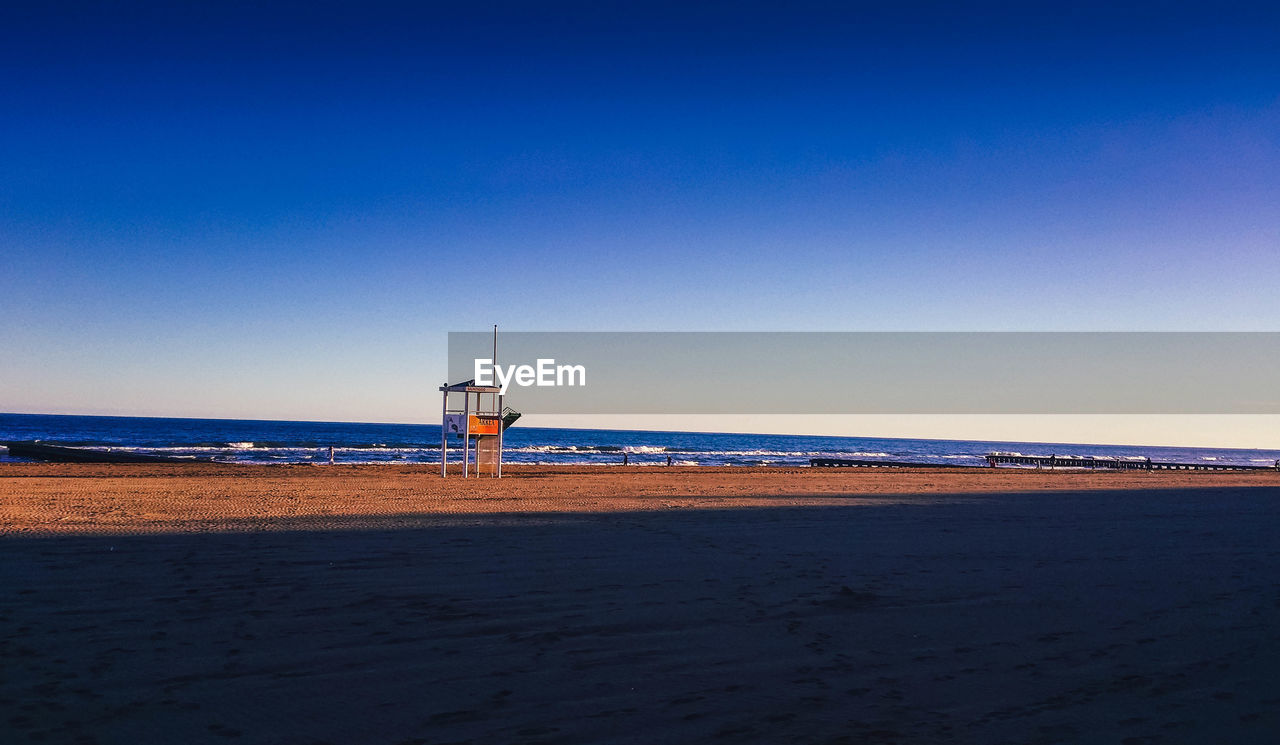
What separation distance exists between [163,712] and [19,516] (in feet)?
30.2

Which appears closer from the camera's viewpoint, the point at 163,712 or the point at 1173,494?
the point at 163,712

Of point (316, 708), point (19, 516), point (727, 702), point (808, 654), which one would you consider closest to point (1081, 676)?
point (808, 654)

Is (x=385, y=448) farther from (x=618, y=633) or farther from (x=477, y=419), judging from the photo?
(x=618, y=633)

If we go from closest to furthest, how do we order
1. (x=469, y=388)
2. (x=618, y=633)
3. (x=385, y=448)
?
1. (x=618, y=633)
2. (x=469, y=388)
3. (x=385, y=448)

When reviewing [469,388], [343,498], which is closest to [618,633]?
[343,498]

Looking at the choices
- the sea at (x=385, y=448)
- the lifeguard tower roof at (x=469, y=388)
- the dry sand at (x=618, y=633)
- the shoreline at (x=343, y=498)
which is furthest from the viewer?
the sea at (x=385, y=448)

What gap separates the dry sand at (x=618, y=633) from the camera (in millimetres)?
3785

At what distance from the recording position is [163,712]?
12.2 feet

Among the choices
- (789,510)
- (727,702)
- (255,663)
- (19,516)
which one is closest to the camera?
(727,702)

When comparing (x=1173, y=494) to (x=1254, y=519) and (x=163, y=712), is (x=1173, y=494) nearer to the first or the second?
(x=1254, y=519)

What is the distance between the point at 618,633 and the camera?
5250 mm

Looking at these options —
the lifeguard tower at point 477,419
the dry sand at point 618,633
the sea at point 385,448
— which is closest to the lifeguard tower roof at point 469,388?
the lifeguard tower at point 477,419

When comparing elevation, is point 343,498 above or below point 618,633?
below

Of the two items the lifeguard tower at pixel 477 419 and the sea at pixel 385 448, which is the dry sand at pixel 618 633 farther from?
the sea at pixel 385 448
